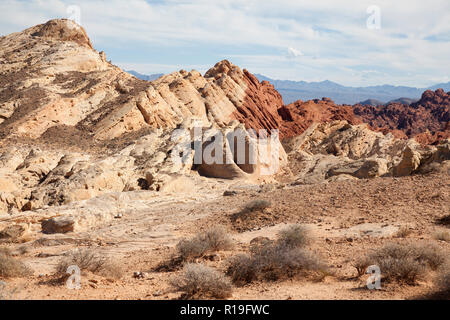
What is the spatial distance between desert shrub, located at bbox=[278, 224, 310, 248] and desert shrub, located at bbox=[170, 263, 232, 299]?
2797mm

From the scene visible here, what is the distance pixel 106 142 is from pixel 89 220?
482 inches

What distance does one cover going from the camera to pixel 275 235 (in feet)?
33.7

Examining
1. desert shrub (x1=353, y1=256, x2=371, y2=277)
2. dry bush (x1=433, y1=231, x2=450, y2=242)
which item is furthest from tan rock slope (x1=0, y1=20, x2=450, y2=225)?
desert shrub (x1=353, y1=256, x2=371, y2=277)

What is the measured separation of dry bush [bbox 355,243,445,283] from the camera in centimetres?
636

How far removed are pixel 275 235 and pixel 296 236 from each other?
143cm

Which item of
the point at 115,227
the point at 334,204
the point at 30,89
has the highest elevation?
the point at 30,89

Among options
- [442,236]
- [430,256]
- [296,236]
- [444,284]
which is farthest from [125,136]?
[444,284]

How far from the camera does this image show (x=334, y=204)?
1211 centimetres

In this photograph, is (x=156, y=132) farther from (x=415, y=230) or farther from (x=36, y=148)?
(x=415, y=230)

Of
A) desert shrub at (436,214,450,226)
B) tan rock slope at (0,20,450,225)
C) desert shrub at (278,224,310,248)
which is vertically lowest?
desert shrub at (278,224,310,248)

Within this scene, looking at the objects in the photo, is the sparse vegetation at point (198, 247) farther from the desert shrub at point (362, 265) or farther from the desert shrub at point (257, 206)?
the desert shrub at point (362, 265)

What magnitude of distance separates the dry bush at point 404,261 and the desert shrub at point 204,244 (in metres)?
3.25

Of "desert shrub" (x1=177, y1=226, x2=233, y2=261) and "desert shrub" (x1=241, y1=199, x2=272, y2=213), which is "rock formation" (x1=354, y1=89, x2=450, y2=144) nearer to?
"desert shrub" (x1=241, y1=199, x2=272, y2=213)
